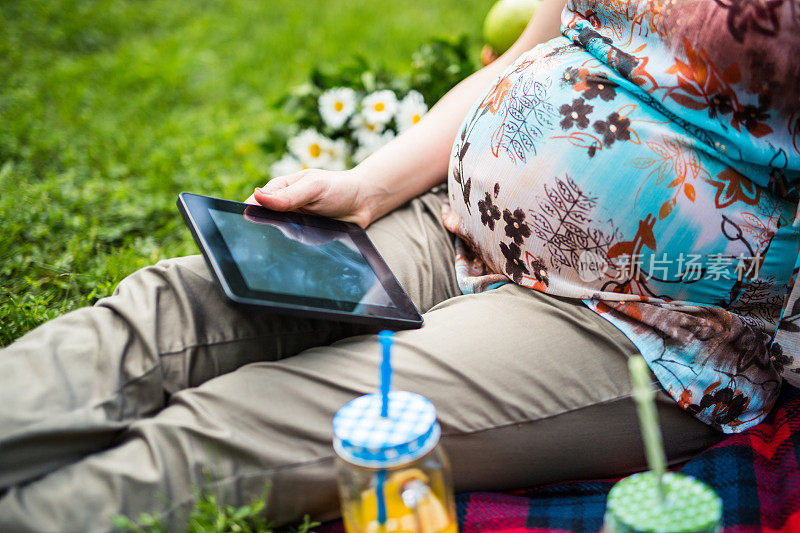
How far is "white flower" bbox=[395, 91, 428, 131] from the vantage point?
230 cm

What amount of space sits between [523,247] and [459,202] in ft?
0.63

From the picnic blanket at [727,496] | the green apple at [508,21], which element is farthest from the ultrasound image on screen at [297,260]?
the green apple at [508,21]

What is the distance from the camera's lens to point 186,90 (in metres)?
3.39

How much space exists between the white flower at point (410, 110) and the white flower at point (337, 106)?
18 cm

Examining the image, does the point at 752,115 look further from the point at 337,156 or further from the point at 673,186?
the point at 337,156

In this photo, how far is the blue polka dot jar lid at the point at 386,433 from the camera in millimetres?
842

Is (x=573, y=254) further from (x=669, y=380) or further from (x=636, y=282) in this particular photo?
(x=669, y=380)

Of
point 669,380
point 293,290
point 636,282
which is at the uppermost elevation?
point 293,290

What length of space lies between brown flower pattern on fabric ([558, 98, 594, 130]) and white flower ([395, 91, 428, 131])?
112cm

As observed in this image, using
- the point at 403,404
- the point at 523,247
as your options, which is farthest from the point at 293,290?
the point at 523,247

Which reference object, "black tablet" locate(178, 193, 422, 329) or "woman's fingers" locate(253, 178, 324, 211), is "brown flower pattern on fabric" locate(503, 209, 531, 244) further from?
"woman's fingers" locate(253, 178, 324, 211)

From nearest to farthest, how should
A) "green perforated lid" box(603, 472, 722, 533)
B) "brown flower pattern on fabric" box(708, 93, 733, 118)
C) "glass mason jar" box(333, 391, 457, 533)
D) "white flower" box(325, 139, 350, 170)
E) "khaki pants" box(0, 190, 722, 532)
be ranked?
"green perforated lid" box(603, 472, 722, 533), "glass mason jar" box(333, 391, 457, 533), "khaki pants" box(0, 190, 722, 532), "brown flower pattern on fabric" box(708, 93, 733, 118), "white flower" box(325, 139, 350, 170)

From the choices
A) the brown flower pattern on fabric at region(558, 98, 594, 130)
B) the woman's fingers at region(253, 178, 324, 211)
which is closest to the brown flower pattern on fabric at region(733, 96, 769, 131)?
the brown flower pattern on fabric at region(558, 98, 594, 130)

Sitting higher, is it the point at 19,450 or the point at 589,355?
the point at 19,450
